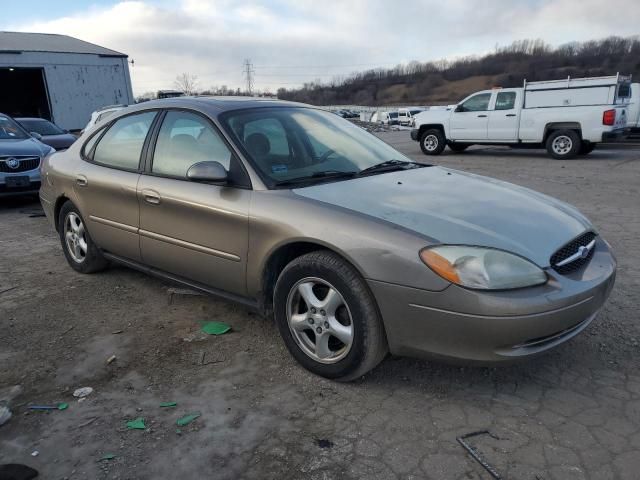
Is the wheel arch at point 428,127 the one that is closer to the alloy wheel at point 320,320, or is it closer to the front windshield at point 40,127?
the front windshield at point 40,127

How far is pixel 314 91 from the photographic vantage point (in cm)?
11206

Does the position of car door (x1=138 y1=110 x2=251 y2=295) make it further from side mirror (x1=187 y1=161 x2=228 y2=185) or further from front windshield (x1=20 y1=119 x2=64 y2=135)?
front windshield (x1=20 y1=119 x2=64 y2=135)

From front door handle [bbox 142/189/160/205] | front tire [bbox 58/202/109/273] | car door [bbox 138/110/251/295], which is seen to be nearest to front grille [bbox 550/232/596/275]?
car door [bbox 138/110/251/295]

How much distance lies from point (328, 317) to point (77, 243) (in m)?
2.99

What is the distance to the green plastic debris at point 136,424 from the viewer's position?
241 centimetres

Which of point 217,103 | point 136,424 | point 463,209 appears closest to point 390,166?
point 463,209

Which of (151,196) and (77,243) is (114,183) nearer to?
(151,196)

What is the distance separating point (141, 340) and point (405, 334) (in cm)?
190

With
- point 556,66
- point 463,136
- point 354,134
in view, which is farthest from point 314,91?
point 354,134

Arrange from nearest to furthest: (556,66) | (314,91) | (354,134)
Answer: (354,134), (556,66), (314,91)

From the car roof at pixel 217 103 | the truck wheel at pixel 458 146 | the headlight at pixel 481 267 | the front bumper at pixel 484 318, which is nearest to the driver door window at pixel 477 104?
the truck wheel at pixel 458 146

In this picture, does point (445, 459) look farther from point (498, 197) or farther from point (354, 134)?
point (354, 134)

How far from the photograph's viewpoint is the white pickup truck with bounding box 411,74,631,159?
12086 mm

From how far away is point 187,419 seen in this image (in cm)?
A: 247
